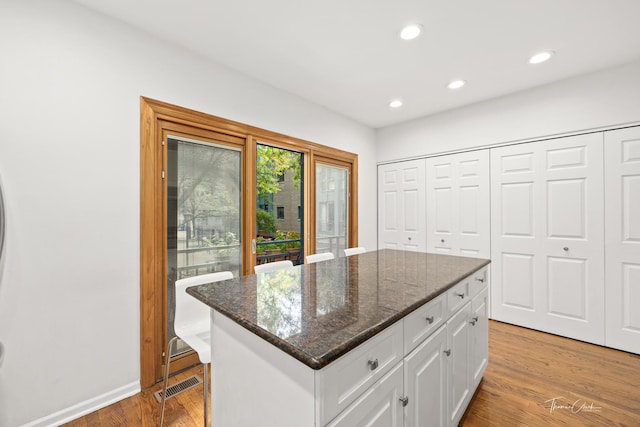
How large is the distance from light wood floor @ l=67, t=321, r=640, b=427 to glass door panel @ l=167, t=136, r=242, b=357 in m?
0.55

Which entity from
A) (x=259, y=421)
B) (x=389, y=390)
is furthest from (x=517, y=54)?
(x=259, y=421)

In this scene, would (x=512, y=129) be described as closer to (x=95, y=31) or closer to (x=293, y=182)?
(x=293, y=182)

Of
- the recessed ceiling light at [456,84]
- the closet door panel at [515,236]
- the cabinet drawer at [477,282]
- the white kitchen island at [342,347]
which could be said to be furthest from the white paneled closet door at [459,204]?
the white kitchen island at [342,347]

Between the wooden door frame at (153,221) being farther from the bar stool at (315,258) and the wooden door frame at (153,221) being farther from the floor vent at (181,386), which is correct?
the bar stool at (315,258)

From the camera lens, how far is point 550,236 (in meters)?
2.94

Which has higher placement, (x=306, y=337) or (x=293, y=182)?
(x=293, y=182)

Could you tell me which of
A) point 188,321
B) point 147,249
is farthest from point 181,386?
point 147,249

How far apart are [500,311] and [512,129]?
2165mm

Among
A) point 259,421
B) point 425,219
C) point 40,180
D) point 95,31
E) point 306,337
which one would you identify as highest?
point 95,31

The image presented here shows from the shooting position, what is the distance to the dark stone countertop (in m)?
0.85

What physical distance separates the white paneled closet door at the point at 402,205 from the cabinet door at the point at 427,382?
2692 millimetres

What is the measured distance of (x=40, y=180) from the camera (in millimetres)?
1646

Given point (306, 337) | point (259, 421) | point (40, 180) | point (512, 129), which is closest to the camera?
point (306, 337)

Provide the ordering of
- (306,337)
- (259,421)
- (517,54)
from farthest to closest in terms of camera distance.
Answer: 1. (517,54)
2. (259,421)
3. (306,337)
